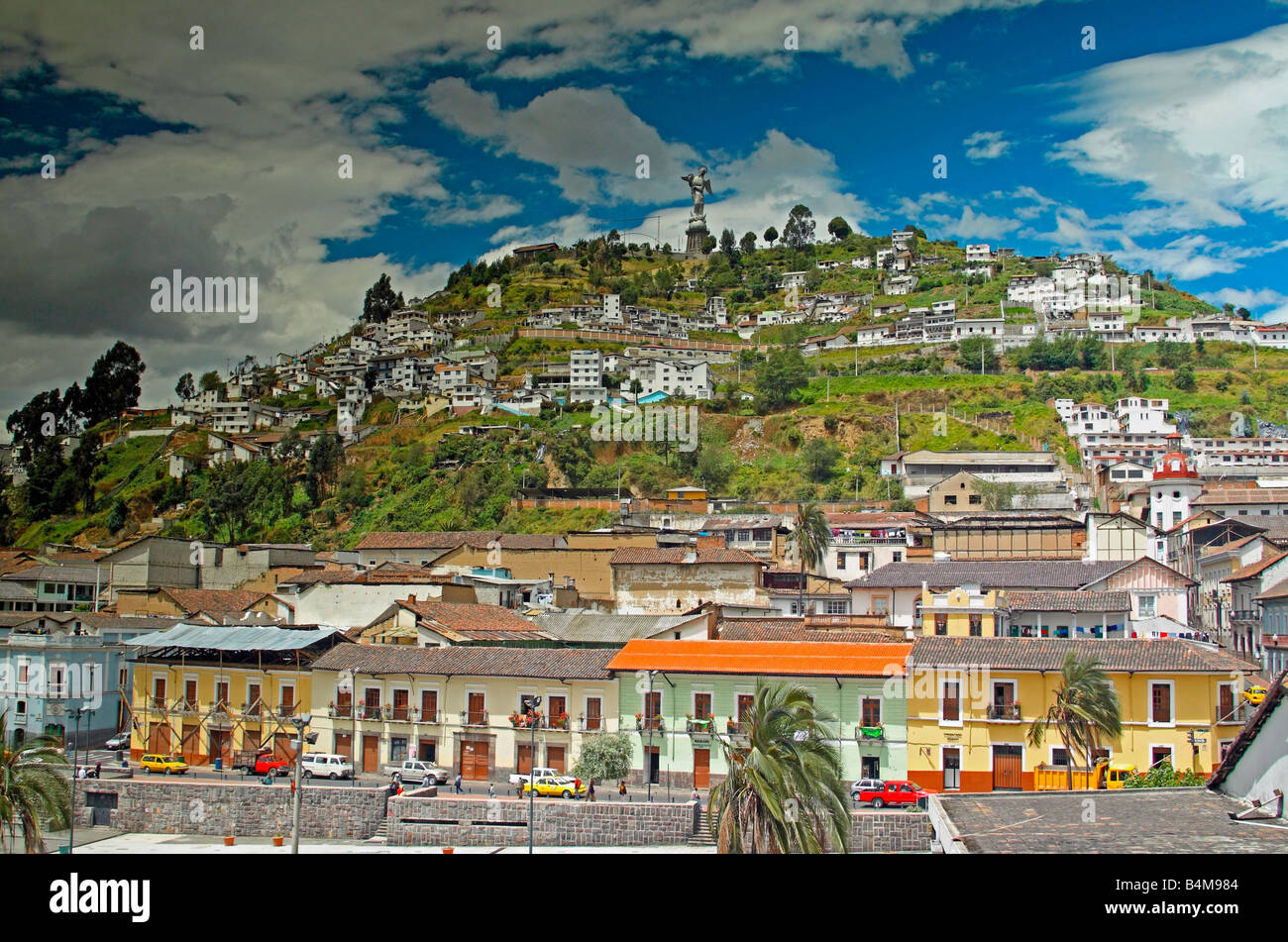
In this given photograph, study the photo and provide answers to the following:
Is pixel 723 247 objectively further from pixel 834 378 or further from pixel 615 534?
pixel 615 534

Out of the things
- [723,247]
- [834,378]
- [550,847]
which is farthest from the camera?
[723,247]

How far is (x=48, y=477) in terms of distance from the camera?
11056cm

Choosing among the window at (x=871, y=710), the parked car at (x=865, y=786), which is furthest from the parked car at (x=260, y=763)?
the window at (x=871, y=710)

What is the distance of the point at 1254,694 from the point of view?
31.8 meters

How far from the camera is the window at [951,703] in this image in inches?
1271

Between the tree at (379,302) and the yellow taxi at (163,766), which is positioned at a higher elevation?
the tree at (379,302)

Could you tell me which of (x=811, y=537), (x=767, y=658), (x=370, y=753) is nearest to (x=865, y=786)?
(x=767, y=658)

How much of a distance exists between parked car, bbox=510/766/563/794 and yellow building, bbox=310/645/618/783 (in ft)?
1.56

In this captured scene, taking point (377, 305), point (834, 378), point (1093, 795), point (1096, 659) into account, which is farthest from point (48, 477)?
point (1093, 795)

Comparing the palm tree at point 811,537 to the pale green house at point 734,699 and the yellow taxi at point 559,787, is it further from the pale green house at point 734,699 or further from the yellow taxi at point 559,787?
the yellow taxi at point 559,787

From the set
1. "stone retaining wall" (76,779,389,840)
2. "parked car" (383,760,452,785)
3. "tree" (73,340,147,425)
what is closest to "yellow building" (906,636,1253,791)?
"parked car" (383,760,452,785)

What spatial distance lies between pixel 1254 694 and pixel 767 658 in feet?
43.6

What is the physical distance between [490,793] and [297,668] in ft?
34.9

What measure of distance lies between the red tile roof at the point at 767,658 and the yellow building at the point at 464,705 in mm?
1269
